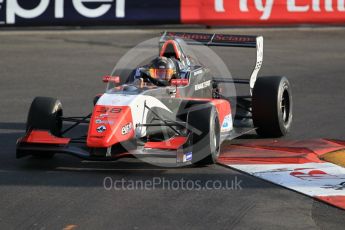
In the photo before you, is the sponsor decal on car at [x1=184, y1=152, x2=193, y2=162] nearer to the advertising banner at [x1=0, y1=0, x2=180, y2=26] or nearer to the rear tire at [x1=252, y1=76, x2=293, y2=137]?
the rear tire at [x1=252, y1=76, x2=293, y2=137]

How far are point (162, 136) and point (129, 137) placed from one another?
84 centimetres

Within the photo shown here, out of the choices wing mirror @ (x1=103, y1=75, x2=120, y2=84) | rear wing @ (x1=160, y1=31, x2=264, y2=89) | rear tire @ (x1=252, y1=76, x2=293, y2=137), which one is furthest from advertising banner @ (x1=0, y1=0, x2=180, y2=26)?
wing mirror @ (x1=103, y1=75, x2=120, y2=84)

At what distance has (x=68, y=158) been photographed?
10.6 m

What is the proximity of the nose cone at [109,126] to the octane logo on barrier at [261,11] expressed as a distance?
41.6ft

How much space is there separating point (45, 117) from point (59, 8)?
1222 centimetres

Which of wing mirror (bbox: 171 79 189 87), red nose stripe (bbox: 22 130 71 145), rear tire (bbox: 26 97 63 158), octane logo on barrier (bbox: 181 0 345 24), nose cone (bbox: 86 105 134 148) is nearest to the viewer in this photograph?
nose cone (bbox: 86 105 134 148)

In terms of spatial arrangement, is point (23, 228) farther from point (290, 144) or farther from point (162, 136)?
point (290, 144)

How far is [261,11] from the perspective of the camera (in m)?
22.2

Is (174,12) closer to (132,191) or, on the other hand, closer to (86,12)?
(86,12)

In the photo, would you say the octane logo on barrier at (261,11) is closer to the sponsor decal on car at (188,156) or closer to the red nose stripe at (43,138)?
the red nose stripe at (43,138)

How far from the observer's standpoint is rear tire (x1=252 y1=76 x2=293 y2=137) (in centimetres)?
1165

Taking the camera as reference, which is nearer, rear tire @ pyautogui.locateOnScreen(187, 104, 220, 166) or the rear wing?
rear tire @ pyautogui.locateOnScreen(187, 104, 220, 166)

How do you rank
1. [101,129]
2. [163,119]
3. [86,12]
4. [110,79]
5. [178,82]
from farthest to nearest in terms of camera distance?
1. [86,12]
2. [110,79]
3. [178,82]
4. [163,119]
5. [101,129]

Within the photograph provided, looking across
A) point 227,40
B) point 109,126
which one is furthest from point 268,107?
point 109,126
